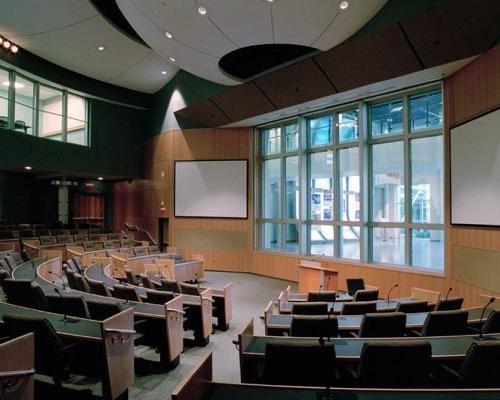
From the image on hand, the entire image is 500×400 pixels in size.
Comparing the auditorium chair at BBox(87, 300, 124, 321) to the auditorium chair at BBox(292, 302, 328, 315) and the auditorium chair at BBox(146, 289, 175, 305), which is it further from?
the auditorium chair at BBox(292, 302, 328, 315)

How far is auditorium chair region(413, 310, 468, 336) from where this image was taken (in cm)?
321

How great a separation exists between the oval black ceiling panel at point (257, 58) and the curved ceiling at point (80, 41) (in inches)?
134

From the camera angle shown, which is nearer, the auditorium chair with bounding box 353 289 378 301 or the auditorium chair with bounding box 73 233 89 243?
the auditorium chair with bounding box 353 289 378 301

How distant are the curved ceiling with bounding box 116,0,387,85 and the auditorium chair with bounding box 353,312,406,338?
4.82 metres

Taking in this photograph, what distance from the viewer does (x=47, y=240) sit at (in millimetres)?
10500

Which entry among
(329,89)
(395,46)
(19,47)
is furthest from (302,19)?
(19,47)

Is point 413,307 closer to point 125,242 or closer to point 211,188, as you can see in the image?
point 211,188

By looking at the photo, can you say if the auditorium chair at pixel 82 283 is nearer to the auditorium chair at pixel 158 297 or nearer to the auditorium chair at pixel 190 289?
the auditorium chair at pixel 158 297

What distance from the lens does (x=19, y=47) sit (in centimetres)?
998

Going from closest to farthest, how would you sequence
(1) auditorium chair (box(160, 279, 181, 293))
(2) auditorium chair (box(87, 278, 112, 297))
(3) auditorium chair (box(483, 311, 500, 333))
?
(3) auditorium chair (box(483, 311, 500, 333)) → (2) auditorium chair (box(87, 278, 112, 297)) → (1) auditorium chair (box(160, 279, 181, 293))

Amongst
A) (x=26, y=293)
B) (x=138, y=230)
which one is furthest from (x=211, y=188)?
(x=26, y=293)

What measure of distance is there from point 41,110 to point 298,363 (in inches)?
464

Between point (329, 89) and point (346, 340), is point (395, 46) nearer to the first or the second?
point (329, 89)

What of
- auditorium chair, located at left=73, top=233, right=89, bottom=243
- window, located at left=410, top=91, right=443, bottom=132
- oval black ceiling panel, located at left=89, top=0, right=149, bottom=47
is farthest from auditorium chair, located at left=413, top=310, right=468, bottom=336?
auditorium chair, located at left=73, top=233, right=89, bottom=243
